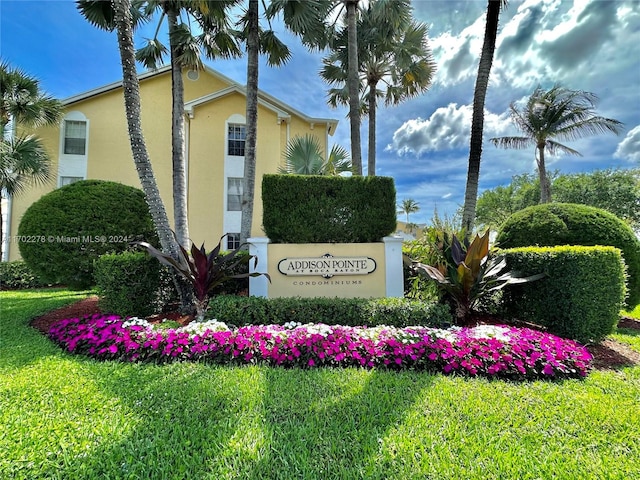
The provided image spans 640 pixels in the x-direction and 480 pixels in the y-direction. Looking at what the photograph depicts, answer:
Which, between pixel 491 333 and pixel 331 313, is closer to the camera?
pixel 491 333

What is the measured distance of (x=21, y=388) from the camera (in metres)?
3.03

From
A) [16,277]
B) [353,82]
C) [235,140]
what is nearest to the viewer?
[353,82]

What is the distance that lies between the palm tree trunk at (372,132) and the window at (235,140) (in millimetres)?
5883

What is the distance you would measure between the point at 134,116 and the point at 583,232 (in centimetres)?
867

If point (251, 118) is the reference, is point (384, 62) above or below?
above

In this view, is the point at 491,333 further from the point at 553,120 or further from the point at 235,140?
the point at 553,120

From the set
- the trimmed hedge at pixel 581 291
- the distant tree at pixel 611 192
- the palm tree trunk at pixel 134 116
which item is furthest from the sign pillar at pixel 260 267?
the distant tree at pixel 611 192

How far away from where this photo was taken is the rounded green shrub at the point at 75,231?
6.32 metres

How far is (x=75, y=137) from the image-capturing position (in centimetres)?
1329

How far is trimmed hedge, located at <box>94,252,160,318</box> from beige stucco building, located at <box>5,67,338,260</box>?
8.01m

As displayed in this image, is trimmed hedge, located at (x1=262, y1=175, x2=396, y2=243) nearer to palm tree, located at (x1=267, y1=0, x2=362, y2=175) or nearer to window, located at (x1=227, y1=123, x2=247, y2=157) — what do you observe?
palm tree, located at (x1=267, y1=0, x2=362, y2=175)

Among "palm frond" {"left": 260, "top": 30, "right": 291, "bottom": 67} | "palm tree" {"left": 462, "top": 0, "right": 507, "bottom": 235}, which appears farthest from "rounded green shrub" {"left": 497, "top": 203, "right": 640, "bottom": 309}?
"palm frond" {"left": 260, "top": 30, "right": 291, "bottom": 67}

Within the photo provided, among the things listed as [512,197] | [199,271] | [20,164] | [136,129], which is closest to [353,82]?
[136,129]

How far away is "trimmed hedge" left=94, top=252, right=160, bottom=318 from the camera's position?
17.3 feet
